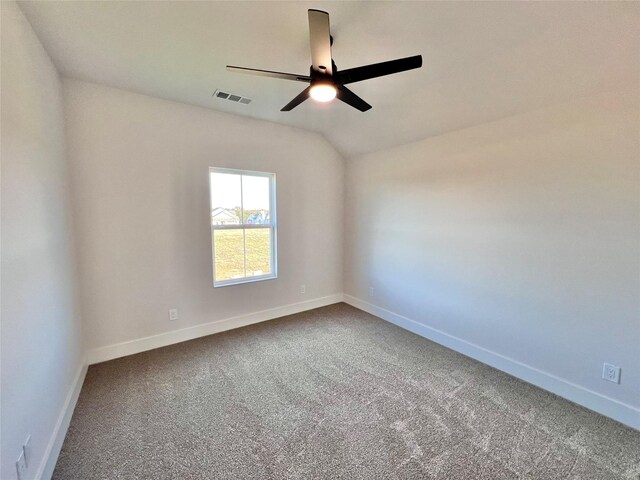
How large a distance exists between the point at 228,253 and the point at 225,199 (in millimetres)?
692

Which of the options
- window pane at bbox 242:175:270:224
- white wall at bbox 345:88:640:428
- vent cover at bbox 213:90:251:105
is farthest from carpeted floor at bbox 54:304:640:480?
vent cover at bbox 213:90:251:105

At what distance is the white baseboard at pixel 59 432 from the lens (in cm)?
148

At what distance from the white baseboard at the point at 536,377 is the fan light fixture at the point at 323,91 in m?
2.79

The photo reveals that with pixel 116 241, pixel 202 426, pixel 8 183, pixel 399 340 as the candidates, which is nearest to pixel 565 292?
pixel 399 340

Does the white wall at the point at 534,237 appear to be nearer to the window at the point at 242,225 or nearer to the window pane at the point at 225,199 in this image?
the window at the point at 242,225

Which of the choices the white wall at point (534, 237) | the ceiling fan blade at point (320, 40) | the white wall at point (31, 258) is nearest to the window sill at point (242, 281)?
the white wall at point (31, 258)

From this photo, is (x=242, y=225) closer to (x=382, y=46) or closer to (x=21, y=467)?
(x=382, y=46)

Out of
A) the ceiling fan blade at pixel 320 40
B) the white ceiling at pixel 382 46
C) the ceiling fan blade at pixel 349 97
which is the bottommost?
the ceiling fan blade at pixel 349 97

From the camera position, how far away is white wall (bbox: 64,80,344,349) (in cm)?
257

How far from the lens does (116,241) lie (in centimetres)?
271

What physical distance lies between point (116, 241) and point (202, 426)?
1.98 meters

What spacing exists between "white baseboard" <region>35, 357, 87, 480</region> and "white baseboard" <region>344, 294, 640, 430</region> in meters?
3.32

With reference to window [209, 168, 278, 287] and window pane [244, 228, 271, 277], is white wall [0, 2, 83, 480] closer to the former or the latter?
window [209, 168, 278, 287]

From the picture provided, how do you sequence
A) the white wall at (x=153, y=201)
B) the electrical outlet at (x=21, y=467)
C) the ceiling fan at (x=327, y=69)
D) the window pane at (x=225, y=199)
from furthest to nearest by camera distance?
the window pane at (x=225, y=199)
the white wall at (x=153, y=201)
the ceiling fan at (x=327, y=69)
the electrical outlet at (x=21, y=467)
